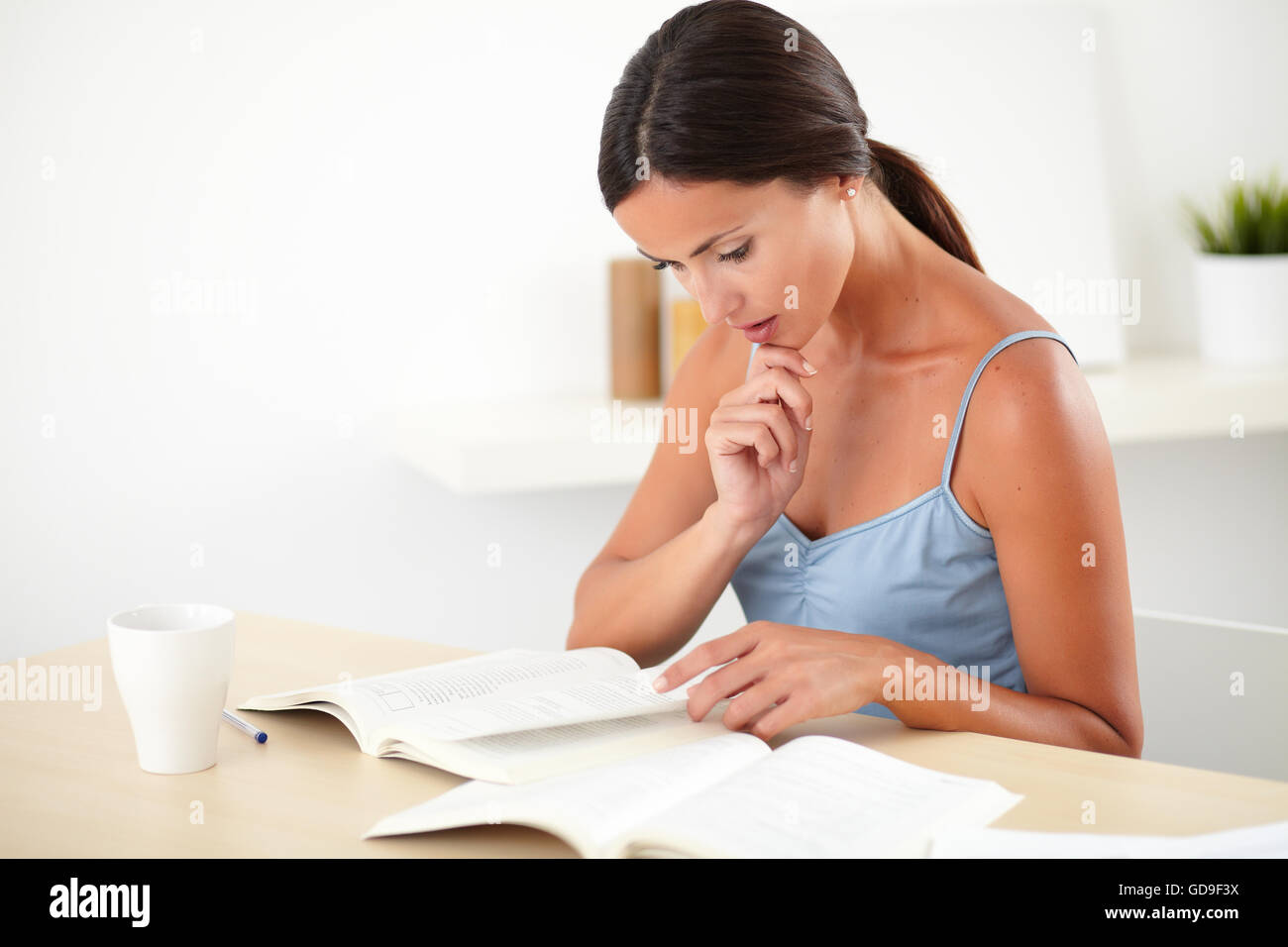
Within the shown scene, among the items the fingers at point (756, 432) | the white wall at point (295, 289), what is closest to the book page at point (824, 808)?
the fingers at point (756, 432)

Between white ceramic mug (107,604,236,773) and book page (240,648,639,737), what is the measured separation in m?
0.10

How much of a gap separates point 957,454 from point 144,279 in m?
1.37

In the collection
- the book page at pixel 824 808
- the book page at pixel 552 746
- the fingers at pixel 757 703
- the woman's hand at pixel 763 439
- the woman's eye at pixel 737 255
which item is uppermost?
the woman's eye at pixel 737 255

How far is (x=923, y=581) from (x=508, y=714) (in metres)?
0.49

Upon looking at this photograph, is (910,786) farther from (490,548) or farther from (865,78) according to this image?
(865,78)

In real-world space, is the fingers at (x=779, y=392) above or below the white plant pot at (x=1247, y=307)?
below

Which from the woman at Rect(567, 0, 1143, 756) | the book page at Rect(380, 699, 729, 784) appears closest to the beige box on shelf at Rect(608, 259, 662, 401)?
the woman at Rect(567, 0, 1143, 756)

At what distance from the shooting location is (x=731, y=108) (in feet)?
3.41

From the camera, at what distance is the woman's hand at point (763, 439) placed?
1.11 metres

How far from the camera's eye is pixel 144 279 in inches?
77.1

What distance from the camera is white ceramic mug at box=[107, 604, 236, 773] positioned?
2.69 ft

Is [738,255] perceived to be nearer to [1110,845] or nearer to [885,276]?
[885,276]

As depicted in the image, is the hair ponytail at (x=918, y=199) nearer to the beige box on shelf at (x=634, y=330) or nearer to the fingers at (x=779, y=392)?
the fingers at (x=779, y=392)

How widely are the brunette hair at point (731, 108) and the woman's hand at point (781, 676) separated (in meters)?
0.39
